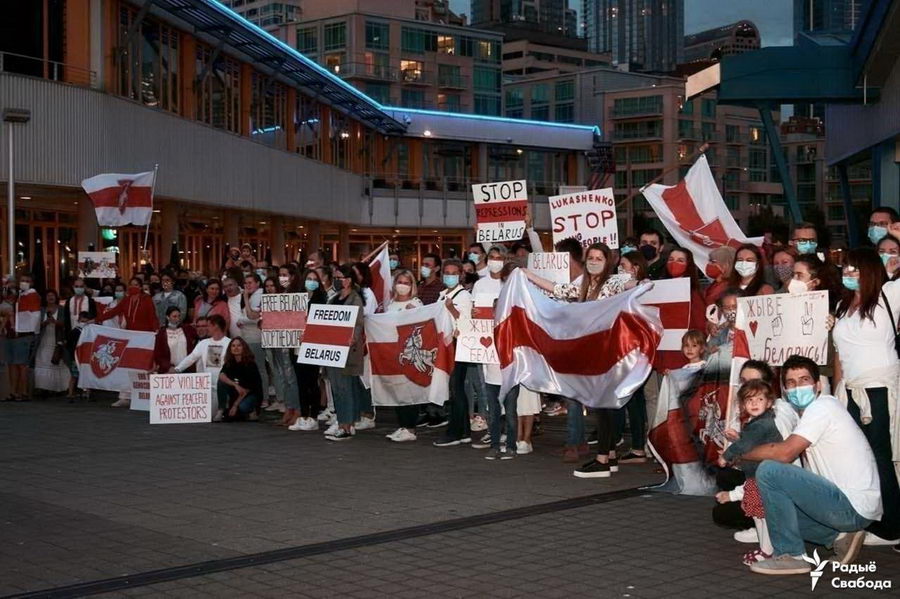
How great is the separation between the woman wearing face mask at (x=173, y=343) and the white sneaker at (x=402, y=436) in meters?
5.09

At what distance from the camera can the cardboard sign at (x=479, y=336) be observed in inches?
511

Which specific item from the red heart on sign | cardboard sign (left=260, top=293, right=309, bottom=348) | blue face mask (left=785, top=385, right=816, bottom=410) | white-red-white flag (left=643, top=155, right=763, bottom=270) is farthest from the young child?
white-red-white flag (left=643, top=155, right=763, bottom=270)

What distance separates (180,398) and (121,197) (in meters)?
8.05

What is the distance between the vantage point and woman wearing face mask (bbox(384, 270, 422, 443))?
46.9 feet

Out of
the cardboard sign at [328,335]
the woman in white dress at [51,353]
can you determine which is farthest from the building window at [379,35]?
the cardboard sign at [328,335]

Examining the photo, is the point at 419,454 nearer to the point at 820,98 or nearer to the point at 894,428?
the point at 894,428

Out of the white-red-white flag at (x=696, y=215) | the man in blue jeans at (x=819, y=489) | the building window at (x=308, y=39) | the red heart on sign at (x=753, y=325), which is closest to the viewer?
the man in blue jeans at (x=819, y=489)

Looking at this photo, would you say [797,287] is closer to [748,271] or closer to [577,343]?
[748,271]

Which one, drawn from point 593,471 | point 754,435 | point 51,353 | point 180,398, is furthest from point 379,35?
point 754,435

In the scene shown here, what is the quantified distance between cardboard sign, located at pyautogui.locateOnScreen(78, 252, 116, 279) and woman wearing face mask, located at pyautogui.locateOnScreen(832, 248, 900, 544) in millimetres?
17354

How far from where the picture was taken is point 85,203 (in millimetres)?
32094

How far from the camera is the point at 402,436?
14.0 meters

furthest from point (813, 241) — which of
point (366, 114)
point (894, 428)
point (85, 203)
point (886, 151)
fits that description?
point (366, 114)

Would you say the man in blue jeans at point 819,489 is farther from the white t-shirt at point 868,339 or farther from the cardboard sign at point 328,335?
the cardboard sign at point 328,335
